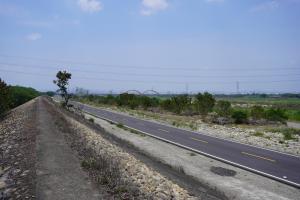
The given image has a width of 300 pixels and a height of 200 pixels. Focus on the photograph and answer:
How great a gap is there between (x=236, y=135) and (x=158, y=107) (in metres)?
49.2

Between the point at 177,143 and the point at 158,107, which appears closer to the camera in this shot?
the point at 177,143

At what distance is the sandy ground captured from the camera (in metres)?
13.1

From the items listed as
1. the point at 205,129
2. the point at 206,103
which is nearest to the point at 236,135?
the point at 205,129

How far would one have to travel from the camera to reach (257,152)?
71.1 feet

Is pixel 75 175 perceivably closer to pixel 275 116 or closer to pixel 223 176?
pixel 223 176

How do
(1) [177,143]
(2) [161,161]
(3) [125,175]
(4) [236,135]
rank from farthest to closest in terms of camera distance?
(4) [236,135] < (1) [177,143] < (2) [161,161] < (3) [125,175]

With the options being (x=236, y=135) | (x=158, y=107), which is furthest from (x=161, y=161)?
(x=158, y=107)

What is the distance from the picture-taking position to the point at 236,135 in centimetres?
3028

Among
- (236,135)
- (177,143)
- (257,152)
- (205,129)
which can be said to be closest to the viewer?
(257,152)

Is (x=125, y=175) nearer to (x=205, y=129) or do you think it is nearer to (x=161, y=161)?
(x=161, y=161)

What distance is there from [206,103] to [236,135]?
1176 inches

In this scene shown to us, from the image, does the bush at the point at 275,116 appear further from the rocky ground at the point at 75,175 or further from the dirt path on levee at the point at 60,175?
the dirt path on levee at the point at 60,175

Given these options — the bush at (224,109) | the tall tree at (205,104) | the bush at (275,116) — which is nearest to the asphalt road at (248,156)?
the bush at (275,116)

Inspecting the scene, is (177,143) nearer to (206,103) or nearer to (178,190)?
(178,190)
